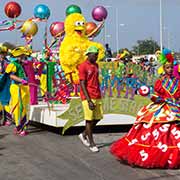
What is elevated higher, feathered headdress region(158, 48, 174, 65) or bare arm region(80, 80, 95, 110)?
feathered headdress region(158, 48, 174, 65)

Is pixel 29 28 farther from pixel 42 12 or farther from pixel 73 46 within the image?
pixel 73 46

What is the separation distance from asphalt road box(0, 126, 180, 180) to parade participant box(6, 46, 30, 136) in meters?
0.44

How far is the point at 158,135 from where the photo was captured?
5840mm

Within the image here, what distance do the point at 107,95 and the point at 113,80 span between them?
0.36m

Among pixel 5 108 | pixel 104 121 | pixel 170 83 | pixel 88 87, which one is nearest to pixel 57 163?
pixel 88 87

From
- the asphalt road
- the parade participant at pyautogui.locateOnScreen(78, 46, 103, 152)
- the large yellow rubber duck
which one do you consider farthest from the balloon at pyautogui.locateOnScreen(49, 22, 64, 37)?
the parade participant at pyautogui.locateOnScreen(78, 46, 103, 152)

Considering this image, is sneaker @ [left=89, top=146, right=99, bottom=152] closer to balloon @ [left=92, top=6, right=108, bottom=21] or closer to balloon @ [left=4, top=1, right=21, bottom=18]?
balloon @ [left=92, top=6, right=108, bottom=21]

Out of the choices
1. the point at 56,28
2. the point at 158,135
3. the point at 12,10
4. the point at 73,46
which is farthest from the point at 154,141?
the point at 12,10

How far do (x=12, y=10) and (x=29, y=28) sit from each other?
1163 mm

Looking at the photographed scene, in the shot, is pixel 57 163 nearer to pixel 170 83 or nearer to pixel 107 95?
pixel 170 83

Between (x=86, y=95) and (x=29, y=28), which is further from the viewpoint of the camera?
(x=29, y=28)

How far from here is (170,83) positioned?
6059 millimetres

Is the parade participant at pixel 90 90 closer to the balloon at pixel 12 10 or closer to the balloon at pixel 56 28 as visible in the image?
the balloon at pixel 56 28

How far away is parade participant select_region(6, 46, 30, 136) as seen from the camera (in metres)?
8.75
